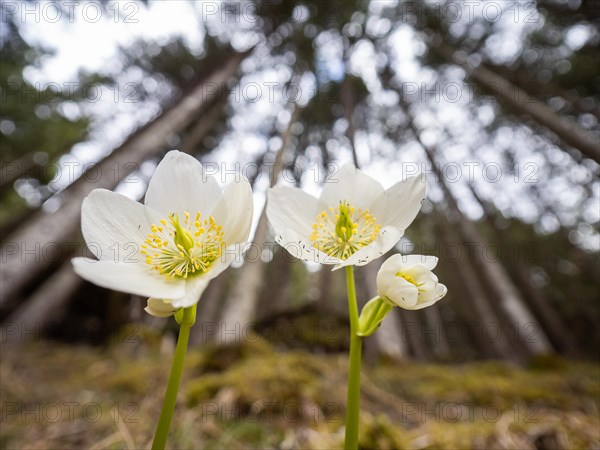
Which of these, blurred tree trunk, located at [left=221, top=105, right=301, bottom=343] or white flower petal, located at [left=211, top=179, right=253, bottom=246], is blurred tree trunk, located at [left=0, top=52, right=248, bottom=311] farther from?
white flower petal, located at [left=211, top=179, right=253, bottom=246]

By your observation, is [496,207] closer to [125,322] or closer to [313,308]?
[313,308]

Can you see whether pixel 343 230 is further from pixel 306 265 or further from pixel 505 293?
A: pixel 505 293

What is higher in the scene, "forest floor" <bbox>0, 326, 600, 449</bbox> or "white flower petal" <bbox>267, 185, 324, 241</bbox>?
"white flower petal" <bbox>267, 185, 324, 241</bbox>

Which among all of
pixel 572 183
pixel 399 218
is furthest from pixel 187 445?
pixel 572 183

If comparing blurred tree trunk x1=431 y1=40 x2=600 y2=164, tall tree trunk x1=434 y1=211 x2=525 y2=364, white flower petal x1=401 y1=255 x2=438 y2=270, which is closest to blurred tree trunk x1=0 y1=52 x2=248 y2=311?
white flower petal x1=401 y1=255 x2=438 y2=270

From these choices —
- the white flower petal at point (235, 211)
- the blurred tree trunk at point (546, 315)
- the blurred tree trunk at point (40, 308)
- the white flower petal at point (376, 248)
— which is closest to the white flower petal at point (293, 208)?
the white flower petal at point (235, 211)

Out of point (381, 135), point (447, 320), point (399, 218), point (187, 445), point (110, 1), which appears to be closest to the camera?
point (399, 218)

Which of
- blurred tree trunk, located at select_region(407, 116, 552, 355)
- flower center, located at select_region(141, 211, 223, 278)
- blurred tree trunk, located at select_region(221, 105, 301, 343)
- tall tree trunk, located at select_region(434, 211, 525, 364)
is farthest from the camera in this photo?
tall tree trunk, located at select_region(434, 211, 525, 364)

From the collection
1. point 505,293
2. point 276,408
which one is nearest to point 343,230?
point 276,408

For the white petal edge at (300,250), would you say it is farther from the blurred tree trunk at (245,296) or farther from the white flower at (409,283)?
the blurred tree trunk at (245,296)
